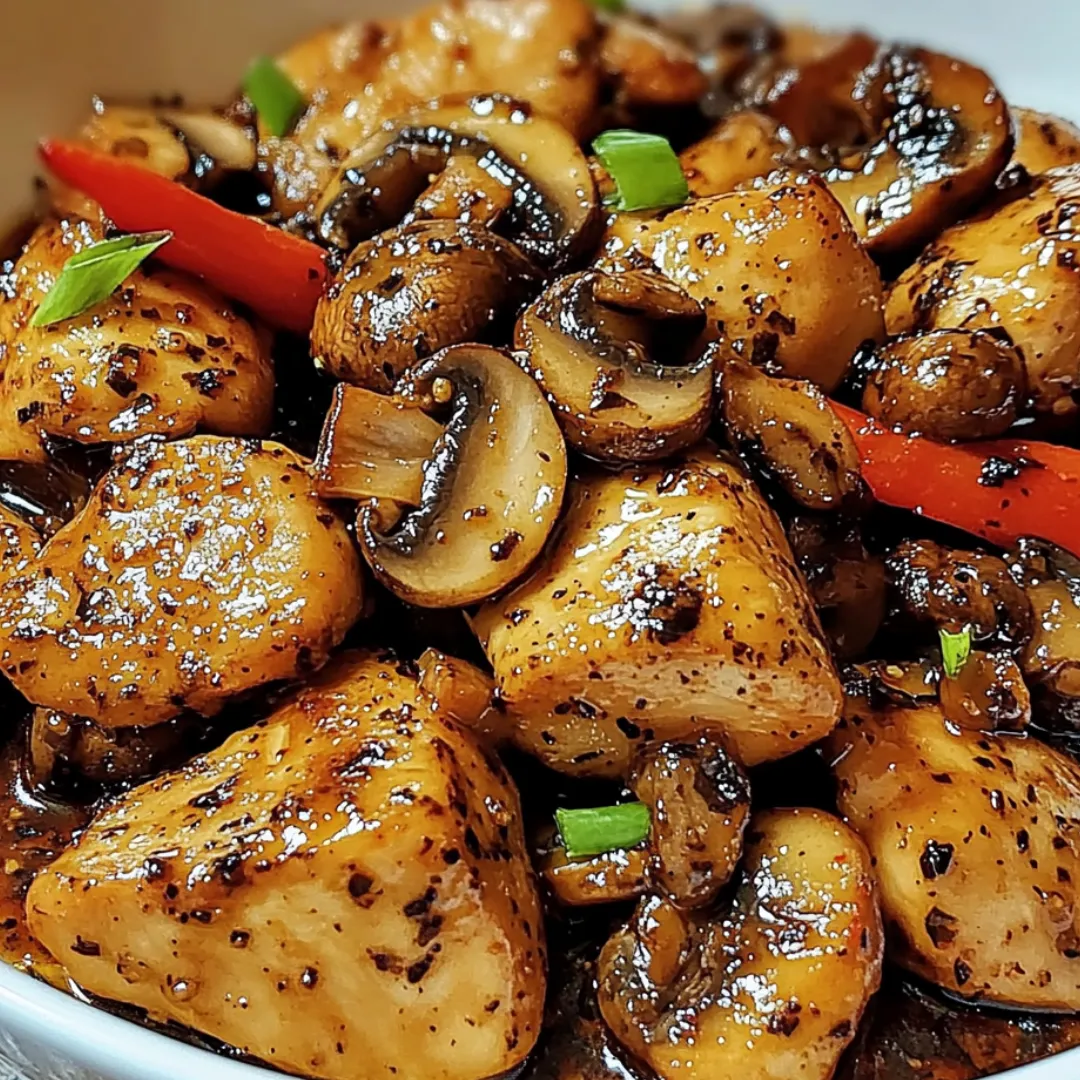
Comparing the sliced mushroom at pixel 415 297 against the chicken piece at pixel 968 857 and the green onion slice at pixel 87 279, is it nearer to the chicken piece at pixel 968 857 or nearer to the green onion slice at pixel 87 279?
the green onion slice at pixel 87 279

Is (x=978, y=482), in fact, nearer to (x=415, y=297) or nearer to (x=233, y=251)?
(x=415, y=297)

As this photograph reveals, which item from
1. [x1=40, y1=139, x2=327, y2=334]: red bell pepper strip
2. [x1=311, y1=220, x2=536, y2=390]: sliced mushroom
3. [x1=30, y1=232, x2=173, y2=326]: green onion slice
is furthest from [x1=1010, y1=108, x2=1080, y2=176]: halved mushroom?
[x1=30, y1=232, x2=173, y2=326]: green onion slice

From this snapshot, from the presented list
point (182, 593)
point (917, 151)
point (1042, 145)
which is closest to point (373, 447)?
point (182, 593)

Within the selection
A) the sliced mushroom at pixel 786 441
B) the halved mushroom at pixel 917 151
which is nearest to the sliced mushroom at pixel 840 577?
the sliced mushroom at pixel 786 441

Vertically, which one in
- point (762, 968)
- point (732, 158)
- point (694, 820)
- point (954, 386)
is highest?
point (732, 158)

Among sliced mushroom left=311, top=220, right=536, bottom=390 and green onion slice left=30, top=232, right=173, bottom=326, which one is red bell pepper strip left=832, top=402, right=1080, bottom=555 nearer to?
sliced mushroom left=311, top=220, right=536, bottom=390
